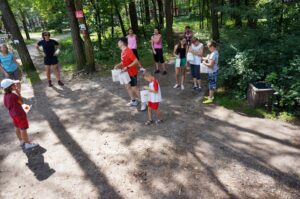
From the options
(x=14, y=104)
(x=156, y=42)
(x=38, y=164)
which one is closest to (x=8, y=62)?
(x=14, y=104)

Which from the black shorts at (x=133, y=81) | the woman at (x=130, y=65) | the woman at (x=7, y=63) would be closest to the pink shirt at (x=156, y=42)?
the woman at (x=130, y=65)

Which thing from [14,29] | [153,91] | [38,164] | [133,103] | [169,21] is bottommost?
[38,164]

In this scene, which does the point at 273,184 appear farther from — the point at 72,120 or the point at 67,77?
the point at 67,77

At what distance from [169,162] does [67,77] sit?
8005mm

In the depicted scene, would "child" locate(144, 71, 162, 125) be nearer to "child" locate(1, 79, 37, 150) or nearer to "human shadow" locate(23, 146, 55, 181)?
"human shadow" locate(23, 146, 55, 181)

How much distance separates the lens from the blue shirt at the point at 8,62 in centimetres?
880

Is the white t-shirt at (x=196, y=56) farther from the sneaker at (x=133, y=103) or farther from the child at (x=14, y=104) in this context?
the child at (x=14, y=104)

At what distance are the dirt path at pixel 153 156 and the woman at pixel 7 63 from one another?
1.48 metres

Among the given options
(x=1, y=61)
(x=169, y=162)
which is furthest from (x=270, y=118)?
(x=1, y=61)

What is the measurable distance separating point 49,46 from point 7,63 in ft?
4.67

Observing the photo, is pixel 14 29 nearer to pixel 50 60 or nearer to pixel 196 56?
pixel 50 60

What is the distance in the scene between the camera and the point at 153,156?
18.3 ft

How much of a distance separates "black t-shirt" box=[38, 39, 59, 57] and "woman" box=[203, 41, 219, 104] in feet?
16.8

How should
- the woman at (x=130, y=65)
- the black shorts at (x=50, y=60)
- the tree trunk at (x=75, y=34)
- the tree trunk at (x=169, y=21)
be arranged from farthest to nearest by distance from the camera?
the tree trunk at (x=169, y=21)
the tree trunk at (x=75, y=34)
the black shorts at (x=50, y=60)
the woman at (x=130, y=65)
